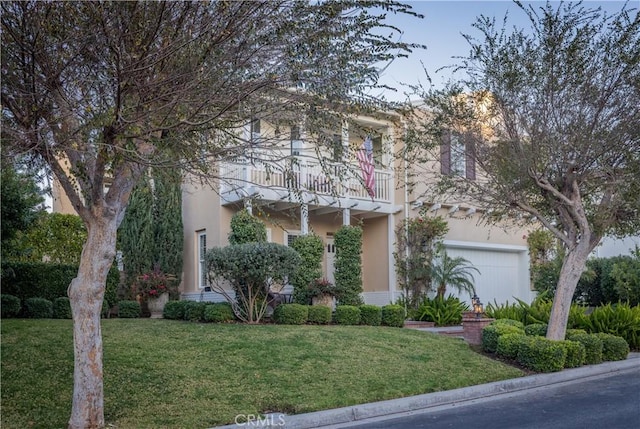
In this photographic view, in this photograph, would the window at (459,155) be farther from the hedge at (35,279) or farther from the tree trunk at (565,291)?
the hedge at (35,279)

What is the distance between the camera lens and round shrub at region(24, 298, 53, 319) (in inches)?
553

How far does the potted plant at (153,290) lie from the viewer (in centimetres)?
1723

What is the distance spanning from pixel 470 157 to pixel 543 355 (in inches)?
164

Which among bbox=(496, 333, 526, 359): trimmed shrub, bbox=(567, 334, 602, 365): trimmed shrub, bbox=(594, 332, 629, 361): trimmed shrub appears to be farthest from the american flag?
bbox=(594, 332, 629, 361): trimmed shrub

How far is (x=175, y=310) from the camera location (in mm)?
15492

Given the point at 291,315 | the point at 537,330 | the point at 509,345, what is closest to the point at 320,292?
the point at 291,315

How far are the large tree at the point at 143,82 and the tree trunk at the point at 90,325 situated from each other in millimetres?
12

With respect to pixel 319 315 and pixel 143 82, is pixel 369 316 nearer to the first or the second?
pixel 319 315

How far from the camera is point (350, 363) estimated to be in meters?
10.9

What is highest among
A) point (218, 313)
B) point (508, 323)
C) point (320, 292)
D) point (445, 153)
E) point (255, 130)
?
point (445, 153)

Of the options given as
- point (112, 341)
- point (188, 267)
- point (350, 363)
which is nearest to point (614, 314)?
point (350, 363)

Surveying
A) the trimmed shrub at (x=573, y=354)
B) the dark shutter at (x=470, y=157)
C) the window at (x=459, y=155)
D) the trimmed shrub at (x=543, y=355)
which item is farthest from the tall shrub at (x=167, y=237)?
the trimmed shrub at (x=573, y=354)

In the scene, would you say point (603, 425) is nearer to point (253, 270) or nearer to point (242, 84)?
point (242, 84)

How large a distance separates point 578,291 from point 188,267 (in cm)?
1265
